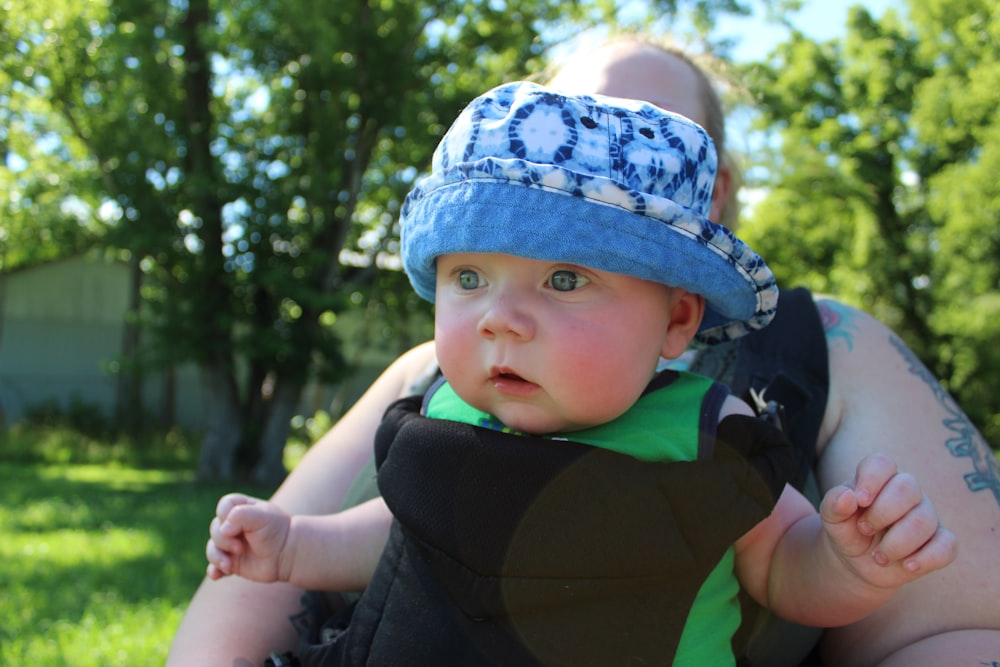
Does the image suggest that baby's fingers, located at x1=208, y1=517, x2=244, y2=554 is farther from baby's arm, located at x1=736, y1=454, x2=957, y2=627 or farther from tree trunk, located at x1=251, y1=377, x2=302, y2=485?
tree trunk, located at x1=251, y1=377, x2=302, y2=485

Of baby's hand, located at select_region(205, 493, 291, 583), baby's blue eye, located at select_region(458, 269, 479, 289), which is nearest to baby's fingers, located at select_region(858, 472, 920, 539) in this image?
baby's blue eye, located at select_region(458, 269, 479, 289)

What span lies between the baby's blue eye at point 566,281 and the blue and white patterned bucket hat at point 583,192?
4cm

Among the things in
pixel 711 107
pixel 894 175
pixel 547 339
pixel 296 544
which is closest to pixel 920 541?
pixel 547 339

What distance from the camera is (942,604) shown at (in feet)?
5.14

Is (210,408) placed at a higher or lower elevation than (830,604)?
lower

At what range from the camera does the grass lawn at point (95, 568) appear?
4.33 m

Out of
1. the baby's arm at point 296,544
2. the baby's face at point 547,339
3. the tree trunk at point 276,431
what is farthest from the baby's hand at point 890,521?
the tree trunk at point 276,431

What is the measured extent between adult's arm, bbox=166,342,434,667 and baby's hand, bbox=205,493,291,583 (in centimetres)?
19

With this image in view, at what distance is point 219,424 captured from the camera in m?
13.9

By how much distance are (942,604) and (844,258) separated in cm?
2225

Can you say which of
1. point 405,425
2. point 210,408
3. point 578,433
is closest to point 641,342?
point 578,433

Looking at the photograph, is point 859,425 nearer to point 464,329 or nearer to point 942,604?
point 942,604

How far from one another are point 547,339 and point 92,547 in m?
6.79

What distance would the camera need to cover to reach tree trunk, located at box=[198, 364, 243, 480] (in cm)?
1374
